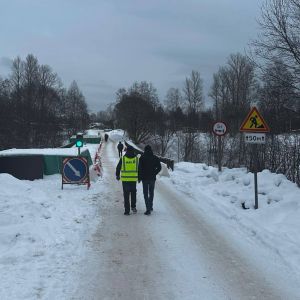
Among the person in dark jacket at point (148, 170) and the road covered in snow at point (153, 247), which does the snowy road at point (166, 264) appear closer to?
the road covered in snow at point (153, 247)

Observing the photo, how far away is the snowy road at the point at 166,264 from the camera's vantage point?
6164 millimetres

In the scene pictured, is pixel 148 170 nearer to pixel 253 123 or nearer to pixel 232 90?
pixel 253 123

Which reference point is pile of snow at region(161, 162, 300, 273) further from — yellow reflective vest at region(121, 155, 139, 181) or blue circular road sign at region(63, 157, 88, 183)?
blue circular road sign at region(63, 157, 88, 183)

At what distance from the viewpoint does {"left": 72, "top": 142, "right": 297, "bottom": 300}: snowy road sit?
616 cm

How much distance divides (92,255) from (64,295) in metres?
2.10

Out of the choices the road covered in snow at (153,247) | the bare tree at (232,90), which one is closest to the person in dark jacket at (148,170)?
the road covered in snow at (153,247)

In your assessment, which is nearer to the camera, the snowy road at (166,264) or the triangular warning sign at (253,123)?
the snowy road at (166,264)

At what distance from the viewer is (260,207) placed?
40.8 ft

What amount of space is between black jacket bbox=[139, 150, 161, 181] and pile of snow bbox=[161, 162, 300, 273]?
5.86 ft

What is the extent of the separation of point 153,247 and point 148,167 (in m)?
4.40

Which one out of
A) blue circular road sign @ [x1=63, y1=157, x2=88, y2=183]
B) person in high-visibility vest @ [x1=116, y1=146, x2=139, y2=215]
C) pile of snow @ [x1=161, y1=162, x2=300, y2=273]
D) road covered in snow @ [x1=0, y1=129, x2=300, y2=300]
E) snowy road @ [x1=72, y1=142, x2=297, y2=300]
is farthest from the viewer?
blue circular road sign @ [x1=63, y1=157, x2=88, y2=183]

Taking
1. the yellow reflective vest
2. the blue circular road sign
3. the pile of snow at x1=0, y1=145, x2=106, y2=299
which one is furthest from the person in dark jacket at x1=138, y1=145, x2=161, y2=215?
the blue circular road sign

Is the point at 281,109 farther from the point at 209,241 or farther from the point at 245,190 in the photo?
the point at 209,241

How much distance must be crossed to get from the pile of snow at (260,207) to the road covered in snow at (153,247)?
27 millimetres
